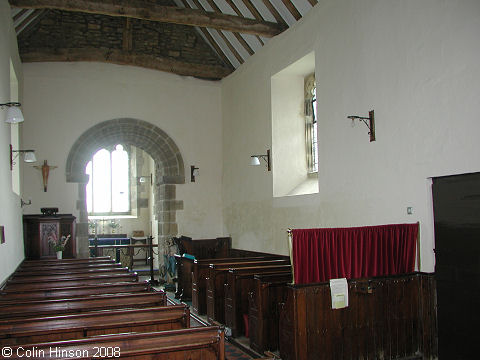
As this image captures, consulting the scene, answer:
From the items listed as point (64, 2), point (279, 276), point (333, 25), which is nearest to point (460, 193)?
point (279, 276)

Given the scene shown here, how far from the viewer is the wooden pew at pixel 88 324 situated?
310 cm

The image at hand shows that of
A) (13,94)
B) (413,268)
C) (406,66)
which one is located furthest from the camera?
(13,94)

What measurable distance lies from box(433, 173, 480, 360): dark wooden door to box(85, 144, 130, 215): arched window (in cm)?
1215

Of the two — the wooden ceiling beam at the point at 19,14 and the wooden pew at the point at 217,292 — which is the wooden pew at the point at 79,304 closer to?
the wooden pew at the point at 217,292

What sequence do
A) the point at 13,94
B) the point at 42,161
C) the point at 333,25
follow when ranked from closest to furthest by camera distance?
the point at 333,25, the point at 13,94, the point at 42,161

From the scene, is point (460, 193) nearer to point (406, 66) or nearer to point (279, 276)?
point (406, 66)

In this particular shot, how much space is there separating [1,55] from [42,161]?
4239 millimetres

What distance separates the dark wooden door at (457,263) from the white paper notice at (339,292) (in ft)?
3.52

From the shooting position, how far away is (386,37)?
228 inches

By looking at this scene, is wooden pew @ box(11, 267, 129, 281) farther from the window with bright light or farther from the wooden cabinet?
the window with bright light

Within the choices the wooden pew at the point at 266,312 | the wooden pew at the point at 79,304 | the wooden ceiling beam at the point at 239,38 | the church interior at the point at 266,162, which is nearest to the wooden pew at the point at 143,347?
the church interior at the point at 266,162

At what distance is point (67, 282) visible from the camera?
5473 mm

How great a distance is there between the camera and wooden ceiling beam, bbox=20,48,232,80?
9531mm

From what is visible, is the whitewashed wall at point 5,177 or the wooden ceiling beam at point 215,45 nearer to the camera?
the whitewashed wall at point 5,177
